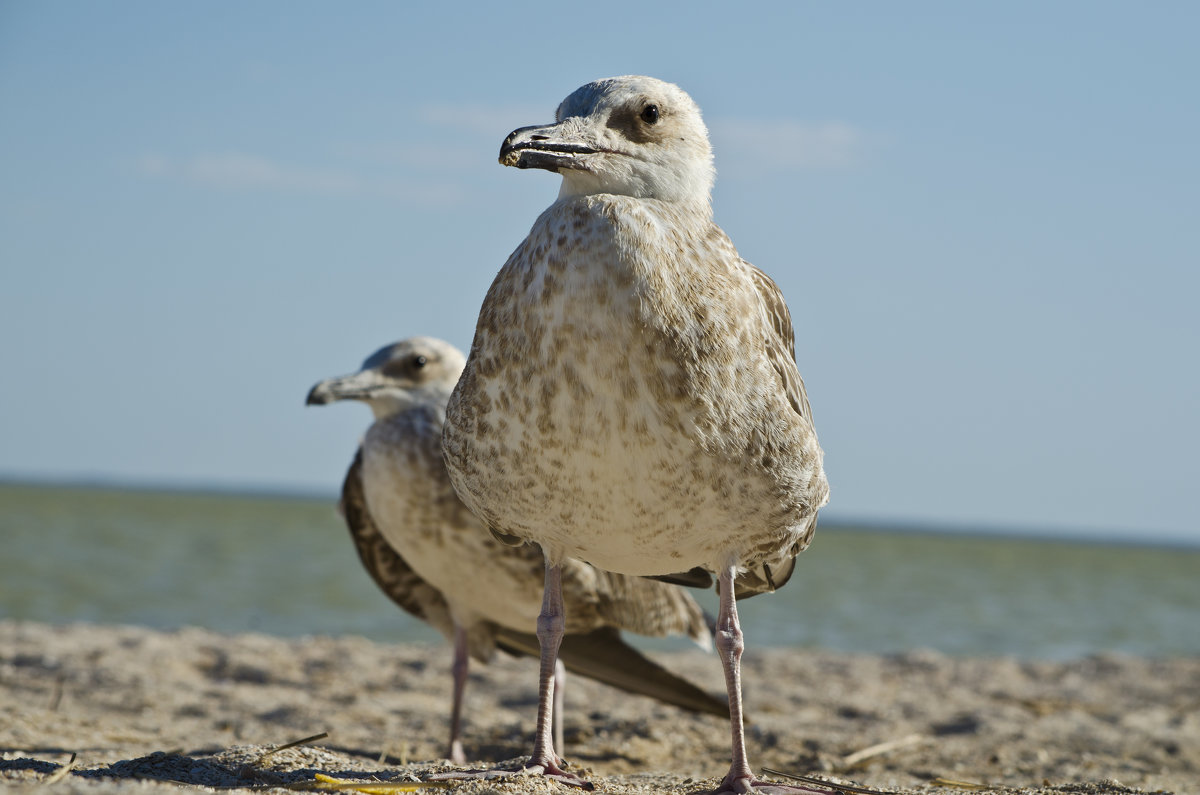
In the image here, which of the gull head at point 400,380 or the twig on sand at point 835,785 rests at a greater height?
the gull head at point 400,380

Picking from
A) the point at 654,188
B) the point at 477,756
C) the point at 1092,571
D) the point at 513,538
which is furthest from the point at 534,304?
the point at 1092,571

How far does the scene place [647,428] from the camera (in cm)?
315

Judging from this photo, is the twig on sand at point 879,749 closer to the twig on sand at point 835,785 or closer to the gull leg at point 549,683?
the twig on sand at point 835,785

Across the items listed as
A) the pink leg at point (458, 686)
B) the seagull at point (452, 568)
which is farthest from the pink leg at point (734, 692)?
the pink leg at point (458, 686)

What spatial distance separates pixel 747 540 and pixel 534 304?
0.96 m

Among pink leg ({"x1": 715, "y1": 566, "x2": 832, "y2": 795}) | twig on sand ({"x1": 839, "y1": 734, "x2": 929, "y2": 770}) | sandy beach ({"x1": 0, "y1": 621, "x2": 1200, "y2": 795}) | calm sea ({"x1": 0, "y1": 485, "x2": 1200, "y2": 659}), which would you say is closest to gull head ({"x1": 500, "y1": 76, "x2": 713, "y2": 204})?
pink leg ({"x1": 715, "y1": 566, "x2": 832, "y2": 795})

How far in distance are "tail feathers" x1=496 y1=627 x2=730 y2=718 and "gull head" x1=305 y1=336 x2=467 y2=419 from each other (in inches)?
54.5

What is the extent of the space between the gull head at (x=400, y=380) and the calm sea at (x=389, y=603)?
22.3 ft

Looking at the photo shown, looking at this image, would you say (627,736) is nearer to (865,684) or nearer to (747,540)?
(747,540)

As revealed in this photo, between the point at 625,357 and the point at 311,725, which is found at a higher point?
the point at 625,357

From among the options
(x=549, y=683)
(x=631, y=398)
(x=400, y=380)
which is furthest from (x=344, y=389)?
(x=631, y=398)

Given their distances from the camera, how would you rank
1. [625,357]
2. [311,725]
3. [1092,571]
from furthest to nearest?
[1092,571], [311,725], [625,357]

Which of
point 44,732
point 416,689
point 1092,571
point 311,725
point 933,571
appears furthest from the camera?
point 1092,571

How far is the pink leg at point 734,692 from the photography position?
10.9 feet
